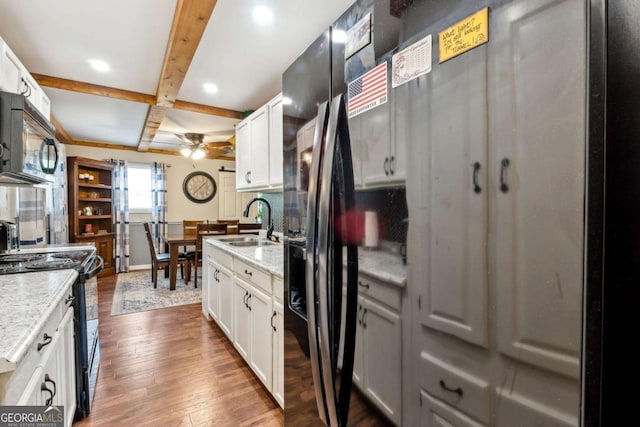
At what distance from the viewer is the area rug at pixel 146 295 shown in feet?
12.2

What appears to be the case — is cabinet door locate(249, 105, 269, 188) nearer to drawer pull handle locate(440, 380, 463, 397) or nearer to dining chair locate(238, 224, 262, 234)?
dining chair locate(238, 224, 262, 234)

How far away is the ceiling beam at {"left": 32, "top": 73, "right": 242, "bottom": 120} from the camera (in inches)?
113

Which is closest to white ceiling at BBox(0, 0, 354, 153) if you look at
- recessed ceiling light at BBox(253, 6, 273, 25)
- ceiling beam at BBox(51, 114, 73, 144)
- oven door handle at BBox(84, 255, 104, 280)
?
recessed ceiling light at BBox(253, 6, 273, 25)

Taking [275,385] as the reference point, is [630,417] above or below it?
above

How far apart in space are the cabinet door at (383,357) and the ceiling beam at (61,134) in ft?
16.5

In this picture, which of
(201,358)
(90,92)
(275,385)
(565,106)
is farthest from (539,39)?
(90,92)

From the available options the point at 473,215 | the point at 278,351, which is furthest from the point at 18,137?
the point at 473,215

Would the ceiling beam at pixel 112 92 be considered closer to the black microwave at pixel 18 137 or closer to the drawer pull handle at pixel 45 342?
the black microwave at pixel 18 137

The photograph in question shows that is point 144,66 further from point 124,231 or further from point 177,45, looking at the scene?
point 124,231

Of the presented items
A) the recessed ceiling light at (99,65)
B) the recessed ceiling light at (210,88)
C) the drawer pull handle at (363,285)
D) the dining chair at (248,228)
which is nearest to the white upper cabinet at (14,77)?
the recessed ceiling light at (99,65)

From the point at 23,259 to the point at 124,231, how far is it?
12.9 feet

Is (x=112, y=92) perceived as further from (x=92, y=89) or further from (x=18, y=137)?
(x=18, y=137)

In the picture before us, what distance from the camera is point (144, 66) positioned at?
106 inches

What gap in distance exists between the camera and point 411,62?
65 centimetres
